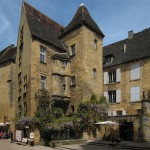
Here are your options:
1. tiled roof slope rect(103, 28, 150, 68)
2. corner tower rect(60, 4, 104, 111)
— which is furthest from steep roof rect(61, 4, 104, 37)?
tiled roof slope rect(103, 28, 150, 68)

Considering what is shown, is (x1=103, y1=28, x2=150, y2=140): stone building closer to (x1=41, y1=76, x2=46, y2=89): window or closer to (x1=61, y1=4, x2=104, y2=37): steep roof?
(x1=61, y1=4, x2=104, y2=37): steep roof

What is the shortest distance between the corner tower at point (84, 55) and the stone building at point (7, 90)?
320 inches

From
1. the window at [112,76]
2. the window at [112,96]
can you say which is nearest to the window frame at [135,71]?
the window at [112,76]

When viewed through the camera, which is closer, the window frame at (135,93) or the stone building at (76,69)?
the stone building at (76,69)

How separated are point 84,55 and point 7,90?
1193 cm

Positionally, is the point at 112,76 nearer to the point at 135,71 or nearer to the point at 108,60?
the point at 108,60

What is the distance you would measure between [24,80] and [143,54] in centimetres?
1322

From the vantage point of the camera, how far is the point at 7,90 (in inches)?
1298

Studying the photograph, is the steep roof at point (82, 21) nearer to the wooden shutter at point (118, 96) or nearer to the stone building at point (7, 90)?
the wooden shutter at point (118, 96)

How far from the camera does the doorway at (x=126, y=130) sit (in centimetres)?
2444

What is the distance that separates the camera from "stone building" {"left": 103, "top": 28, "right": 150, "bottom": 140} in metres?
27.8

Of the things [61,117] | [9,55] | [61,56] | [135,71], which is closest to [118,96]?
[135,71]

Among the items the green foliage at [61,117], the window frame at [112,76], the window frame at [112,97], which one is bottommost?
the green foliage at [61,117]

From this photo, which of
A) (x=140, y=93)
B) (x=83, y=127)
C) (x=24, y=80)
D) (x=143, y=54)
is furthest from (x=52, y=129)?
(x=143, y=54)
